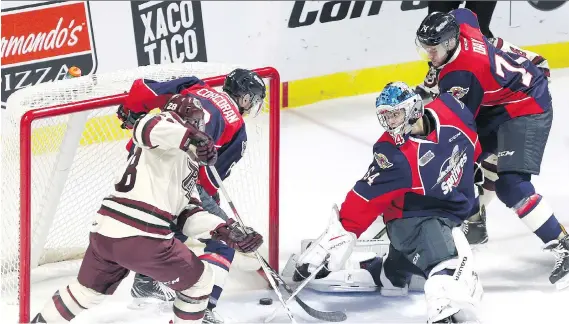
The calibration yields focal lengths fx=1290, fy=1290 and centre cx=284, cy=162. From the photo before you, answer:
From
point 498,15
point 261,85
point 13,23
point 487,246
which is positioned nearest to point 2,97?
point 13,23

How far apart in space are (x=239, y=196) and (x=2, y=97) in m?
1.29

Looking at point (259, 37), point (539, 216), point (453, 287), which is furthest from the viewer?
point (259, 37)

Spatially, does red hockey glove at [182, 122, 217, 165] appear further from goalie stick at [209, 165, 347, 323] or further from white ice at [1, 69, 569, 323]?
white ice at [1, 69, 569, 323]

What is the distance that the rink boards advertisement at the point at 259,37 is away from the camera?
526cm

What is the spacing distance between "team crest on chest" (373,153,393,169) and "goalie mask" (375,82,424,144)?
62 millimetres

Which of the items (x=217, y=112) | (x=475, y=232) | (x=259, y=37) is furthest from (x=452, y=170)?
(x=259, y=37)

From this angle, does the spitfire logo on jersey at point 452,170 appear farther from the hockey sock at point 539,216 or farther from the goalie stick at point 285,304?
the goalie stick at point 285,304

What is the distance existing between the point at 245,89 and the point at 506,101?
0.98m

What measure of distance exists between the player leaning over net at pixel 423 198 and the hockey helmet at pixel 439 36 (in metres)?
0.24

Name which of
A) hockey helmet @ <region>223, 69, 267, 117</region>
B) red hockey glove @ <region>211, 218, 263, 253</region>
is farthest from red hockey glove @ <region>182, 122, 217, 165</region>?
hockey helmet @ <region>223, 69, 267, 117</region>

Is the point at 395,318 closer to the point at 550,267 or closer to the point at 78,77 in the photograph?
the point at 550,267

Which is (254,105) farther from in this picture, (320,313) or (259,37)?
(259,37)

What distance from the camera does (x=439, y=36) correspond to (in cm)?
412

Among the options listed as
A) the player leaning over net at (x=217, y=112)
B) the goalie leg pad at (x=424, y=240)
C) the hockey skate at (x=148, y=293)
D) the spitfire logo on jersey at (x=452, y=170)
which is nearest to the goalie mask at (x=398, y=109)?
the spitfire logo on jersey at (x=452, y=170)
